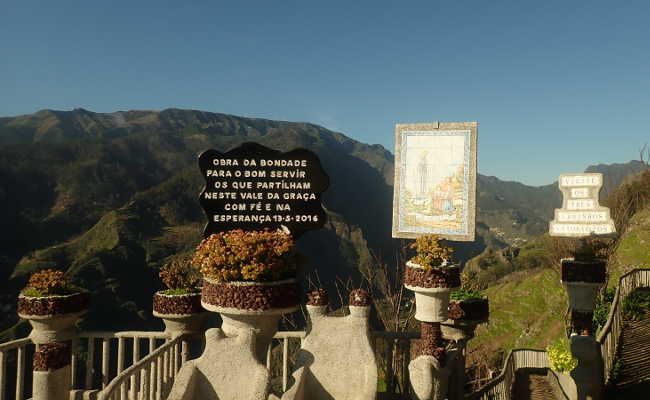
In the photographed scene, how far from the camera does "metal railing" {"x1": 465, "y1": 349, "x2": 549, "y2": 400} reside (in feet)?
30.8

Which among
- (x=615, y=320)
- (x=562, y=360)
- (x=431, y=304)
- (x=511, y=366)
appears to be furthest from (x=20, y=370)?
(x=615, y=320)

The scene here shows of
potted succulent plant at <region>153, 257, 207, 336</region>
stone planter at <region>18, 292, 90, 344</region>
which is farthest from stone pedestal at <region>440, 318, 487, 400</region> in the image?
stone planter at <region>18, 292, 90, 344</region>

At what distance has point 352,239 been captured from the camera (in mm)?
97312

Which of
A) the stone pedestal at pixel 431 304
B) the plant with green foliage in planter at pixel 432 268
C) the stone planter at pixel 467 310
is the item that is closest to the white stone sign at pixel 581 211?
the stone planter at pixel 467 310

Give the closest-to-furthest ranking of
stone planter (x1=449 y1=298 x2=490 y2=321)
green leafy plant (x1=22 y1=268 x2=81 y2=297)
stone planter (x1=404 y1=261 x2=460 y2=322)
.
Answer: stone planter (x1=404 y1=261 x2=460 y2=322) → green leafy plant (x1=22 y1=268 x2=81 y2=297) → stone planter (x1=449 y1=298 x2=490 y2=321)

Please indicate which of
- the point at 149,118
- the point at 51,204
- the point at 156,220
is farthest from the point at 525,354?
the point at 149,118

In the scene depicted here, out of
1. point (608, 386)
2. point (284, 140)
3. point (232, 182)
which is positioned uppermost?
point (284, 140)

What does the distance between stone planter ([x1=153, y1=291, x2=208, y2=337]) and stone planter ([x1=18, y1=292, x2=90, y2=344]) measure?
41.4 inches

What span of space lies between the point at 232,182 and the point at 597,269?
629 cm

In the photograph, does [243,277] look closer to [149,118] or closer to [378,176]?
[378,176]

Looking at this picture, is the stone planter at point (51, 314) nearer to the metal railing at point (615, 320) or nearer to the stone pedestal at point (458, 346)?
the stone pedestal at point (458, 346)

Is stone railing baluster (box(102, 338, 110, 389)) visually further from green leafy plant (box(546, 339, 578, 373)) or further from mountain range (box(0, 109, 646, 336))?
mountain range (box(0, 109, 646, 336))

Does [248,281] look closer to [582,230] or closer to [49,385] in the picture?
[49,385]

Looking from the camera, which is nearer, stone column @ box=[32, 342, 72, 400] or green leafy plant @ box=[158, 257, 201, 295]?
stone column @ box=[32, 342, 72, 400]
